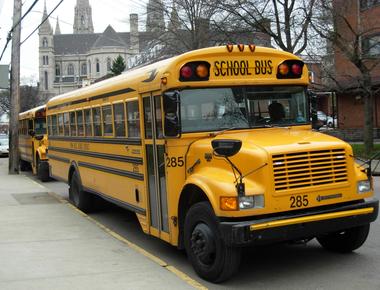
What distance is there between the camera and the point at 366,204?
5.77 meters

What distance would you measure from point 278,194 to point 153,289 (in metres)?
1.58

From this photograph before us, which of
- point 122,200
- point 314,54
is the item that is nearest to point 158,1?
point 314,54

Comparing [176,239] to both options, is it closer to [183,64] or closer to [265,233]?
[265,233]

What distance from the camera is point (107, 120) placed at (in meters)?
8.53

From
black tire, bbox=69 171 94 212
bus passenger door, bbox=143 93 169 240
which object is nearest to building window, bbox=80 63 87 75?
black tire, bbox=69 171 94 212

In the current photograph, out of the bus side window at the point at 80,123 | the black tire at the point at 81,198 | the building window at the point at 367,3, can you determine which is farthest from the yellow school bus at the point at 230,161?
the building window at the point at 367,3

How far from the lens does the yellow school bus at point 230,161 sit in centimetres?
525

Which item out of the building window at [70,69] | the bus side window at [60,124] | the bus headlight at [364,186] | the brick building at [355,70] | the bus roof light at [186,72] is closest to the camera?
the bus headlight at [364,186]

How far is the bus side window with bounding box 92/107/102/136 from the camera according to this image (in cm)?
896

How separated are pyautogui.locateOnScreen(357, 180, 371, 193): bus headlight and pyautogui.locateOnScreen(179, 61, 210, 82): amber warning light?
209 centimetres

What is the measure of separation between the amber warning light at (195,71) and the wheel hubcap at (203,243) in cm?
170

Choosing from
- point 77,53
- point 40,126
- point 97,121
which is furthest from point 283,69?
point 77,53

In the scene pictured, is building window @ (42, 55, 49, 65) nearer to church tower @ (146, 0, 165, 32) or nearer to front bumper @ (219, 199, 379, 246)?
church tower @ (146, 0, 165, 32)

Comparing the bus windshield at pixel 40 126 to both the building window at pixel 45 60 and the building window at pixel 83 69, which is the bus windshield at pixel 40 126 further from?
the building window at pixel 45 60
